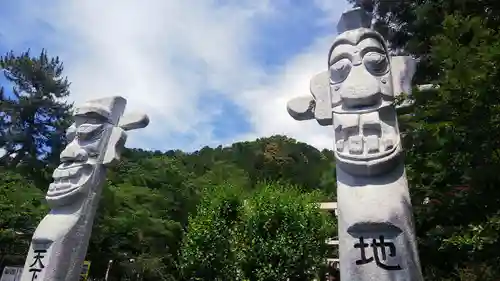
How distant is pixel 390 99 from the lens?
520 cm

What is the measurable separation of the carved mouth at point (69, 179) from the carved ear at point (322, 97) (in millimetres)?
3540

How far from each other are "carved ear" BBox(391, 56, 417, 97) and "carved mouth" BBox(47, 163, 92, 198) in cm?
443

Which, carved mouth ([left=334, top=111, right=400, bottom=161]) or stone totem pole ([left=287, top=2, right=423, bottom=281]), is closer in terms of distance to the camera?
stone totem pole ([left=287, top=2, right=423, bottom=281])

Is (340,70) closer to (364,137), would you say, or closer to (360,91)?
(360,91)

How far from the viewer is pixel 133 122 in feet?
25.1

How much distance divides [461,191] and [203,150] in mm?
22111

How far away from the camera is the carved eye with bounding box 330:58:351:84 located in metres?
5.41

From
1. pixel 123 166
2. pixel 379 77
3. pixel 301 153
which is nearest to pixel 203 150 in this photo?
pixel 301 153

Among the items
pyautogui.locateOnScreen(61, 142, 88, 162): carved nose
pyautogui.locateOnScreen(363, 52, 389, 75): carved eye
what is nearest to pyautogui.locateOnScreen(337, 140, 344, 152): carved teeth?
pyautogui.locateOnScreen(363, 52, 389, 75): carved eye

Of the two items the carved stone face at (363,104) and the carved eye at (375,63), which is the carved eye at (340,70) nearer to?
the carved stone face at (363,104)

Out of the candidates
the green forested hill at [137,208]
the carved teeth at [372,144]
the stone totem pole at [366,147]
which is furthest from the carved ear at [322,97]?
the green forested hill at [137,208]

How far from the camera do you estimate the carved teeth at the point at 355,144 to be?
4.91m

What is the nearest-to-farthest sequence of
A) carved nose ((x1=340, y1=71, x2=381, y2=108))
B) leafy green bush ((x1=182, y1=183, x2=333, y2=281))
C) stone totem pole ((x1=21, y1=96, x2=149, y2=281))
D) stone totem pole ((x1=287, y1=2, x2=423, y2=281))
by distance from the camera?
stone totem pole ((x1=287, y1=2, x2=423, y2=281)) → carved nose ((x1=340, y1=71, x2=381, y2=108)) → stone totem pole ((x1=21, y1=96, x2=149, y2=281)) → leafy green bush ((x1=182, y1=183, x2=333, y2=281))

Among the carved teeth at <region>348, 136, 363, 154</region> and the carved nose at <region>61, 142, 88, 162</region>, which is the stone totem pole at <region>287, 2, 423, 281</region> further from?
the carved nose at <region>61, 142, 88, 162</region>
